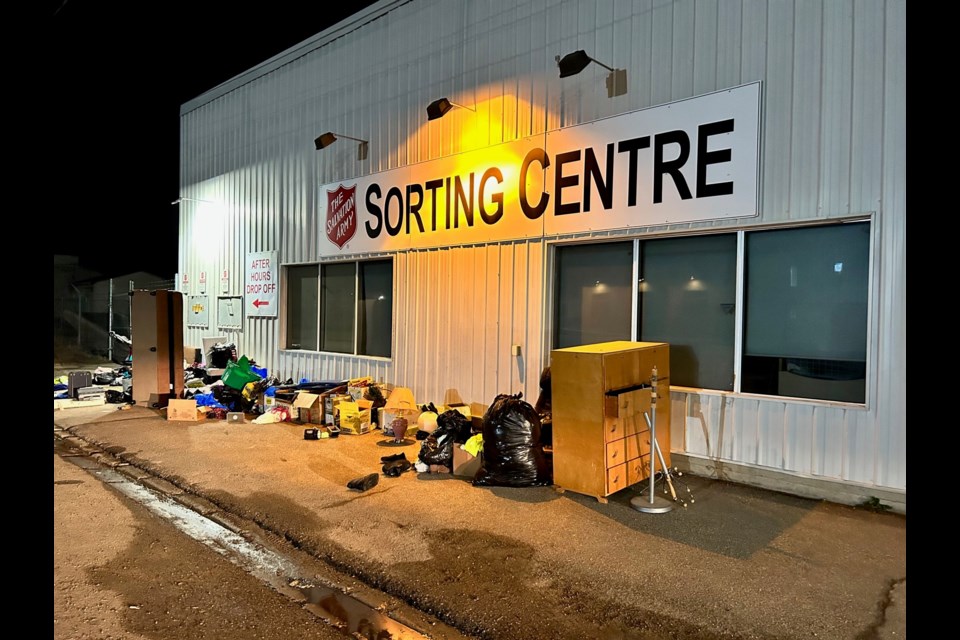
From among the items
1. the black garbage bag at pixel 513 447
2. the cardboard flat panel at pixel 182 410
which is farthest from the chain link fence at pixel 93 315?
the black garbage bag at pixel 513 447

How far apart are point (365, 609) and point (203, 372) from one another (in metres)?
9.73

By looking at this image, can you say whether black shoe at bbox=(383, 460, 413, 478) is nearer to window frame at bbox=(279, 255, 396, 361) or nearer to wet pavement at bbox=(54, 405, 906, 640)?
wet pavement at bbox=(54, 405, 906, 640)

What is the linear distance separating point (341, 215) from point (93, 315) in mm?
16199

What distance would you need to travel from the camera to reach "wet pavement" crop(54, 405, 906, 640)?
10.9 ft

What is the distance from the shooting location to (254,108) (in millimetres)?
12195

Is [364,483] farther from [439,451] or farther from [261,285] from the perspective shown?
[261,285]

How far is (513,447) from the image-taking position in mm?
5633

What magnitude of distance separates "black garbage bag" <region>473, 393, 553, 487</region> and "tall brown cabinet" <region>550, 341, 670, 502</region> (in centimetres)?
24

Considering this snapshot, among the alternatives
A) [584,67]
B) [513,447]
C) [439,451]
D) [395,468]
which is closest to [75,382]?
[395,468]

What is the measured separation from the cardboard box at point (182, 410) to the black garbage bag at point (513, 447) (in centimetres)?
572

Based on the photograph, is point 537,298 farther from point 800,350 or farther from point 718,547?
point 718,547

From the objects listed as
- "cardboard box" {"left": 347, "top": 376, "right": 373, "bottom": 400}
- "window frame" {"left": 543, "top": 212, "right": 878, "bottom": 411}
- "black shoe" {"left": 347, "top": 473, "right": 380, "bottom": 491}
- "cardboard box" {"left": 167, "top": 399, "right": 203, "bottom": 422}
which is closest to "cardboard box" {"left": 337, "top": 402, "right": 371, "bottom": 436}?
"cardboard box" {"left": 347, "top": 376, "right": 373, "bottom": 400}

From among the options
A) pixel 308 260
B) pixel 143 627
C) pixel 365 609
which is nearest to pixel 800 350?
pixel 365 609
